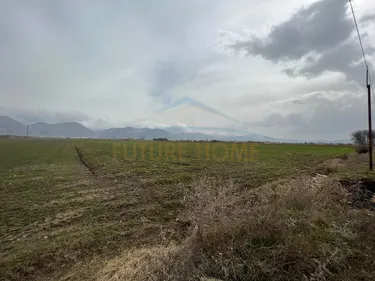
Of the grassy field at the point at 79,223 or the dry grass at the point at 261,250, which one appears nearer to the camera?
the dry grass at the point at 261,250

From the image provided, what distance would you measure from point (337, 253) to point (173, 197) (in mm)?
8676

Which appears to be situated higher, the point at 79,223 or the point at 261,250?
the point at 261,250

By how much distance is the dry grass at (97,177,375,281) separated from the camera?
3896mm

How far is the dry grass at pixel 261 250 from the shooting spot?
3896mm

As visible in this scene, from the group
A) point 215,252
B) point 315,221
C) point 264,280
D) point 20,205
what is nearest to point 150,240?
point 215,252

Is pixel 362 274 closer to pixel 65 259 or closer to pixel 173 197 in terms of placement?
pixel 65 259

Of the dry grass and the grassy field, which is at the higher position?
the dry grass

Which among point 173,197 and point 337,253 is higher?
point 337,253

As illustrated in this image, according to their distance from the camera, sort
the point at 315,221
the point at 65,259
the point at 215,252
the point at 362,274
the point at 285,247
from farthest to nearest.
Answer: the point at 65,259 < the point at 315,221 < the point at 215,252 < the point at 285,247 < the point at 362,274

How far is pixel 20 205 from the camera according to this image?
10.5m

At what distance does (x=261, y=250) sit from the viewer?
4.42 metres

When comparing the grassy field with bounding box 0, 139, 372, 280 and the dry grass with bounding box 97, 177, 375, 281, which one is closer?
the dry grass with bounding box 97, 177, 375, 281

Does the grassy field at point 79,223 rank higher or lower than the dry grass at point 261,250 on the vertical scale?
lower

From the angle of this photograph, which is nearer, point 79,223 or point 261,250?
point 261,250
